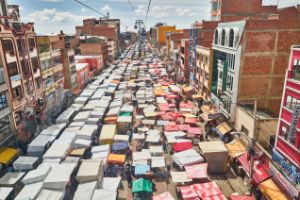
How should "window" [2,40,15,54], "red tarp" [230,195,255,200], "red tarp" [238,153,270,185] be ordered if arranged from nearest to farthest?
1. "red tarp" [230,195,255,200]
2. "red tarp" [238,153,270,185]
3. "window" [2,40,15,54]

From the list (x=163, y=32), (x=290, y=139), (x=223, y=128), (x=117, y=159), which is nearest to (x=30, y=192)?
(x=117, y=159)

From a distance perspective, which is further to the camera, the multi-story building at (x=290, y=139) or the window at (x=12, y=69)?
the window at (x=12, y=69)

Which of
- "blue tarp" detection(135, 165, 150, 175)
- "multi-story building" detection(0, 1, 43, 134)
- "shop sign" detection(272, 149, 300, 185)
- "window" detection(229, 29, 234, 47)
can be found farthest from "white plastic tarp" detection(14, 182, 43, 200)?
"window" detection(229, 29, 234, 47)

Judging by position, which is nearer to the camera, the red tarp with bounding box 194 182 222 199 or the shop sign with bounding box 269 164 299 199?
→ the shop sign with bounding box 269 164 299 199

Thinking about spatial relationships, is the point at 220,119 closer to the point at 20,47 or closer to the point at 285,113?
the point at 285,113

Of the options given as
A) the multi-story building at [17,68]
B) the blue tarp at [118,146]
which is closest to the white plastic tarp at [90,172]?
the blue tarp at [118,146]

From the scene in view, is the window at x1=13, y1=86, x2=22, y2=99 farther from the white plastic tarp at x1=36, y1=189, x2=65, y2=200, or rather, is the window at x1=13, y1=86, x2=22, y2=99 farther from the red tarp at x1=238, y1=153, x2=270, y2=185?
the red tarp at x1=238, y1=153, x2=270, y2=185

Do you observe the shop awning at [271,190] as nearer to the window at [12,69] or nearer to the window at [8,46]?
the window at [12,69]

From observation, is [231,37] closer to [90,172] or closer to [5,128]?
[90,172]
